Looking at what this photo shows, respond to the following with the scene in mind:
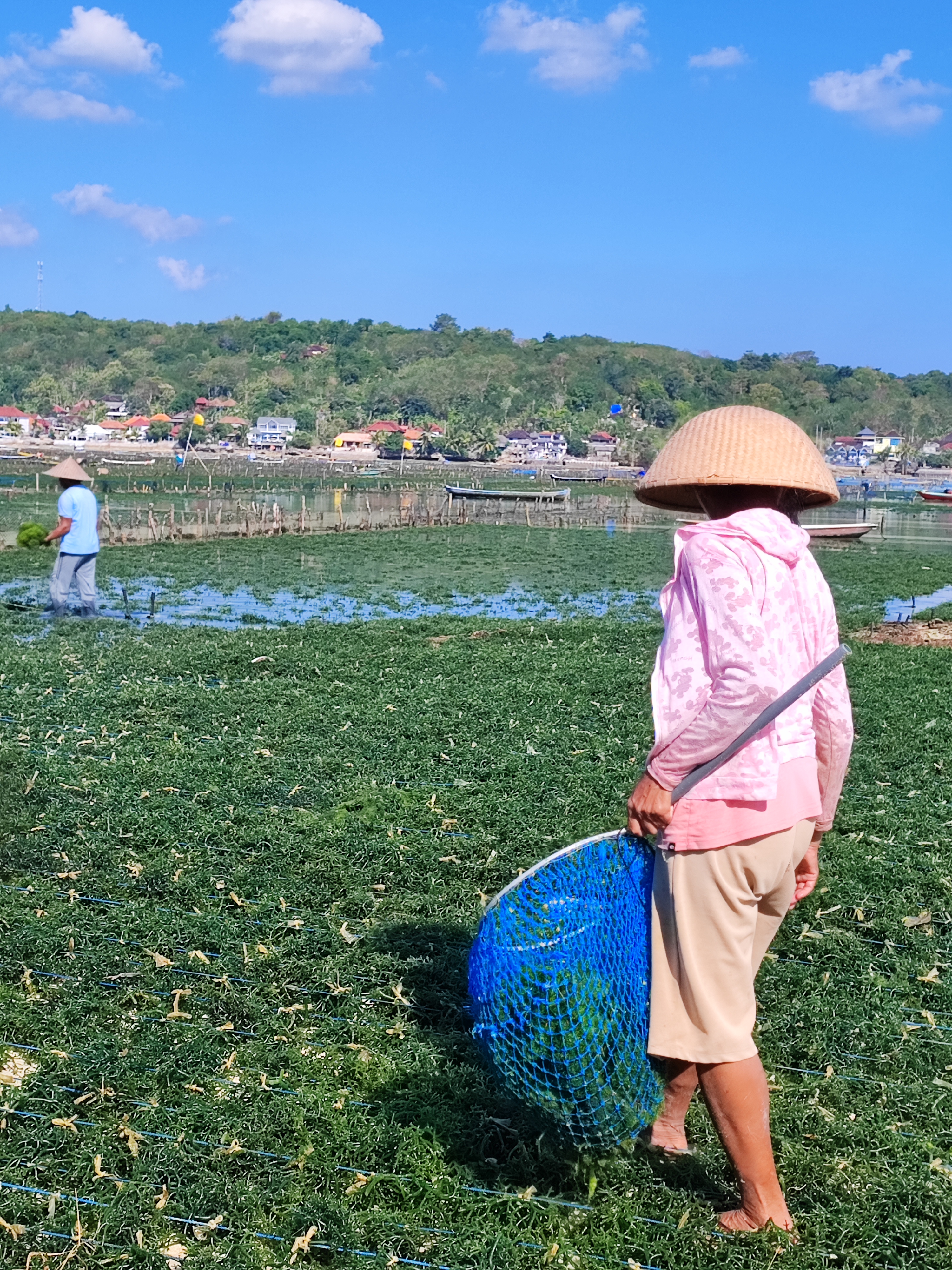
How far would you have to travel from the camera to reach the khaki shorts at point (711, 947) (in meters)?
2.25

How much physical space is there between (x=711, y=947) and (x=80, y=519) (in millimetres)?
9208

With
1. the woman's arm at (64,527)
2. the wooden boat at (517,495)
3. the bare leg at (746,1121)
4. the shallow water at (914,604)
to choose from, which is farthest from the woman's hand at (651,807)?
the wooden boat at (517,495)

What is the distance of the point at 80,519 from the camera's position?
1044 centimetres

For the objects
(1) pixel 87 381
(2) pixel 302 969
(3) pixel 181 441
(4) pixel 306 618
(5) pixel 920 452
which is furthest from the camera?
(1) pixel 87 381

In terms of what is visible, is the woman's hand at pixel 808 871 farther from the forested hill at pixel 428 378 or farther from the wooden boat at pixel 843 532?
the forested hill at pixel 428 378

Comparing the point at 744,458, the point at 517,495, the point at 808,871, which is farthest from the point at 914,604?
the point at 517,495

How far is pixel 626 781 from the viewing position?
5.55 m

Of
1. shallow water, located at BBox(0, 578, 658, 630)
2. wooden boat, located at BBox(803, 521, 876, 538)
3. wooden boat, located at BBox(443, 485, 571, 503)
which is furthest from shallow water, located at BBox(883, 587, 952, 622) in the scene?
wooden boat, located at BBox(443, 485, 571, 503)

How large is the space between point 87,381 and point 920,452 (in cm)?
9298

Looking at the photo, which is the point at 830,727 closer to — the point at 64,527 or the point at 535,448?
the point at 64,527

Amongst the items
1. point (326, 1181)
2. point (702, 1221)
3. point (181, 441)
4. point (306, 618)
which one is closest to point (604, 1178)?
point (702, 1221)

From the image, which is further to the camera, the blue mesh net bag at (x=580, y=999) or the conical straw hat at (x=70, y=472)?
the conical straw hat at (x=70, y=472)

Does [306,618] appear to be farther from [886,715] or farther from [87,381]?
[87,381]

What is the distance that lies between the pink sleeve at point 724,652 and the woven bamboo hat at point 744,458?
192 millimetres
